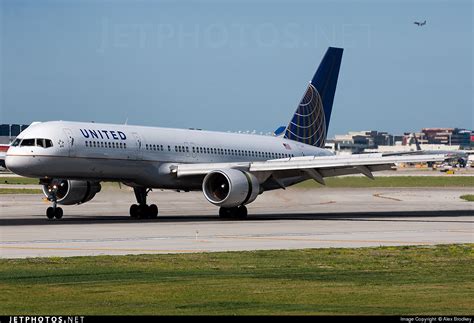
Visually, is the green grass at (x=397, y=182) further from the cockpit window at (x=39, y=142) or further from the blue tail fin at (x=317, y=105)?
the cockpit window at (x=39, y=142)

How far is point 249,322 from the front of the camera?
1617cm

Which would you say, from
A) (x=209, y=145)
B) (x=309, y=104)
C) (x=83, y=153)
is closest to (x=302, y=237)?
(x=83, y=153)

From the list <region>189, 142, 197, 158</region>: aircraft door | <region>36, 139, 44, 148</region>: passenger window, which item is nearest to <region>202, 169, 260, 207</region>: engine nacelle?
<region>189, 142, 197, 158</region>: aircraft door

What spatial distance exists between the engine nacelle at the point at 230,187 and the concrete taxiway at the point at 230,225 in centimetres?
117

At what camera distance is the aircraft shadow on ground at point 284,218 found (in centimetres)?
4394

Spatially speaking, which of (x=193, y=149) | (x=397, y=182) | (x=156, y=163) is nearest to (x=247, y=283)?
(x=156, y=163)

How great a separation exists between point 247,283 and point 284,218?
2708 centimetres

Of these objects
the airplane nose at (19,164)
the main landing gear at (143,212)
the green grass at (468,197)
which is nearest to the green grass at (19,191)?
the green grass at (468,197)

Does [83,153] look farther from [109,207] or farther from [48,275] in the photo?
[48,275]

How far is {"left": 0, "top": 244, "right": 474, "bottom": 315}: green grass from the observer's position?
715 inches

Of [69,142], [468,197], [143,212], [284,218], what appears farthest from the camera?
[468,197]

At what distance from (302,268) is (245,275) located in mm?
2121

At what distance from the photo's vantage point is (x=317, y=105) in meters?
60.4

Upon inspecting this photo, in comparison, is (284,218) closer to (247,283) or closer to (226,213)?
(226,213)
